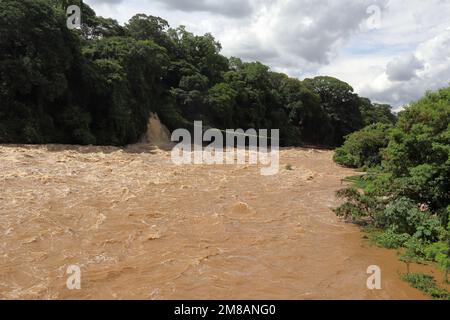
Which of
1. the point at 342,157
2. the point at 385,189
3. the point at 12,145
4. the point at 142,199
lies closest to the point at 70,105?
the point at 12,145

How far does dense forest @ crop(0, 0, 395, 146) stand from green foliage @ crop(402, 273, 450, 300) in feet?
67.5

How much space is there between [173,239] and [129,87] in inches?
844

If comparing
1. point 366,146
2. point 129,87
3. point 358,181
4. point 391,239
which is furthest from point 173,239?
point 129,87

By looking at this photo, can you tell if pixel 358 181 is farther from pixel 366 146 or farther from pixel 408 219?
pixel 408 219

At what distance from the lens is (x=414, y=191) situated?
482 inches

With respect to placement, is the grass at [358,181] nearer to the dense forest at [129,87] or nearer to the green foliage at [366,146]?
the green foliage at [366,146]

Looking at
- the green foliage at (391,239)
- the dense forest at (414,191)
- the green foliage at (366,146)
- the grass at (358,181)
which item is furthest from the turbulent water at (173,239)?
the green foliage at (366,146)

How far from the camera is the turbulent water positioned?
8102 mm

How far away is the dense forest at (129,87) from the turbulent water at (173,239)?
20.9ft

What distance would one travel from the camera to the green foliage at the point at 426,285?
812cm

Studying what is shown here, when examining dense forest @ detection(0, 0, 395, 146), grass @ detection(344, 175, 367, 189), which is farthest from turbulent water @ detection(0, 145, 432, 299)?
dense forest @ detection(0, 0, 395, 146)

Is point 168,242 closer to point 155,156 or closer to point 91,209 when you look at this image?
point 91,209
